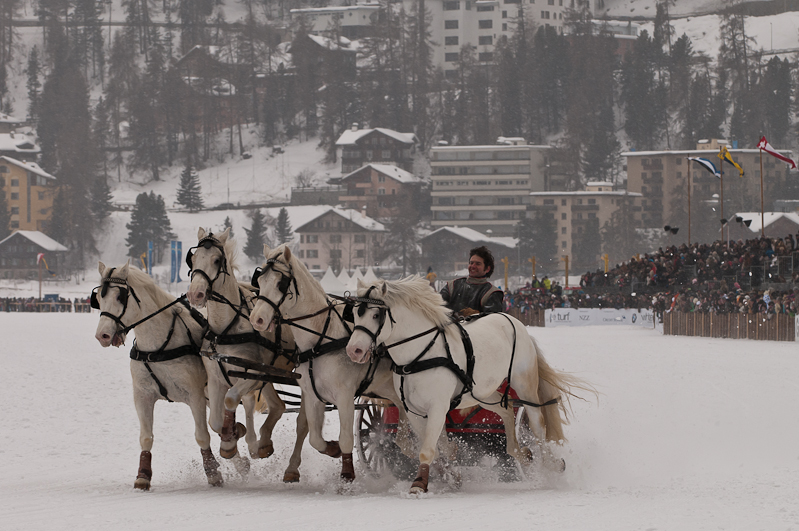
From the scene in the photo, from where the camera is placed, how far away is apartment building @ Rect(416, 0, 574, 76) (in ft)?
480

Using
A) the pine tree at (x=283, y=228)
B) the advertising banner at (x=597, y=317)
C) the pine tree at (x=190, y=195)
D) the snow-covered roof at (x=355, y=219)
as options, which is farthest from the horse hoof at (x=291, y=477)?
the pine tree at (x=190, y=195)

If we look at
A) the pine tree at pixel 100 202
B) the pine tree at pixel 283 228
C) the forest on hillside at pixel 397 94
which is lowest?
the pine tree at pixel 283 228

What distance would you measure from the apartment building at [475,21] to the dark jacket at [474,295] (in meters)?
138

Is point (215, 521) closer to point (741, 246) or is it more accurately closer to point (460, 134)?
point (741, 246)

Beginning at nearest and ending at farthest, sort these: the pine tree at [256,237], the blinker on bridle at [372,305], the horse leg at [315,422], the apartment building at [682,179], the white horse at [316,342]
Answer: the blinker on bridle at [372,305], the white horse at [316,342], the horse leg at [315,422], the pine tree at [256,237], the apartment building at [682,179]

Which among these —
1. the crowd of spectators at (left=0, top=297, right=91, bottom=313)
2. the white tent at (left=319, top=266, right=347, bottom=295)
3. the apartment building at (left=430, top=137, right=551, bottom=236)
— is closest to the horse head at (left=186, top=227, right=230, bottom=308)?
the white tent at (left=319, top=266, right=347, bottom=295)

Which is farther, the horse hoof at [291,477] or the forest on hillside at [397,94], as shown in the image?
the forest on hillside at [397,94]

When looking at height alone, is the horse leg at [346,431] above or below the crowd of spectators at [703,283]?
below

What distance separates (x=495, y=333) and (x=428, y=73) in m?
134

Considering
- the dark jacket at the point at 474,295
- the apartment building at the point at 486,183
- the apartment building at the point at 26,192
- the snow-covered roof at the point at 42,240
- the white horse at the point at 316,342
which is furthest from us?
the apartment building at the point at 26,192

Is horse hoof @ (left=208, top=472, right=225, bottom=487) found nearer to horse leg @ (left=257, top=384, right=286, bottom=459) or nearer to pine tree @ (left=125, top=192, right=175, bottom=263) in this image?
horse leg @ (left=257, top=384, right=286, bottom=459)

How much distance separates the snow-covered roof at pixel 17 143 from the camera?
118 metres

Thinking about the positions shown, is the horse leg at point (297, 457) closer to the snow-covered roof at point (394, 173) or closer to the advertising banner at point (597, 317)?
the advertising banner at point (597, 317)

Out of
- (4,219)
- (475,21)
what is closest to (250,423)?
(4,219)
